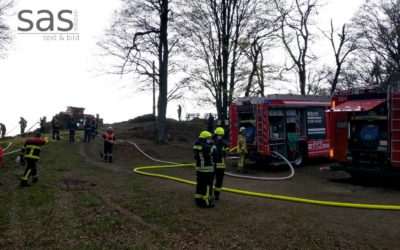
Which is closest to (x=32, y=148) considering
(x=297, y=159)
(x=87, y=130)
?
(x=297, y=159)

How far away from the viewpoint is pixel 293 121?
49.6ft

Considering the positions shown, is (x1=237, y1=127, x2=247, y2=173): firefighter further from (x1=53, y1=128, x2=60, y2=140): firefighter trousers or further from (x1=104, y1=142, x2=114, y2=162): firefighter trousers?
(x1=53, y1=128, x2=60, y2=140): firefighter trousers

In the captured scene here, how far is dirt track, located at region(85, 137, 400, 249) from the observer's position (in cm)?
596

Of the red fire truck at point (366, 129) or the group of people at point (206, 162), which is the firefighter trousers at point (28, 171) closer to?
the group of people at point (206, 162)

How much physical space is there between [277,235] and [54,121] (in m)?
19.5

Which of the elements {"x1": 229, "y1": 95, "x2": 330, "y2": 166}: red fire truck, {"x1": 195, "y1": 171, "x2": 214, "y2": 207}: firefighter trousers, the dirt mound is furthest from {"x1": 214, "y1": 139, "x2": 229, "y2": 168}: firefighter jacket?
the dirt mound

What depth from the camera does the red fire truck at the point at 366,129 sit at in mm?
10289

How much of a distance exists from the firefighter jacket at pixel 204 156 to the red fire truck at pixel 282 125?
5989 mm

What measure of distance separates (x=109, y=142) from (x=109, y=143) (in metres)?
0.07

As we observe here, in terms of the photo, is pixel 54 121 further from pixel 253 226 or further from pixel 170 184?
pixel 253 226

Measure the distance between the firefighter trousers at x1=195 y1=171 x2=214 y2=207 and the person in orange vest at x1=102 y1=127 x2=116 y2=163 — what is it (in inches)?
355

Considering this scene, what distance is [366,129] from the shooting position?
11.3 meters

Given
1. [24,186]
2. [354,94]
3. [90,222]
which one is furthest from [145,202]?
[354,94]

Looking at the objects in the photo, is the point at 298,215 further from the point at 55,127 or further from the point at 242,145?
the point at 55,127
